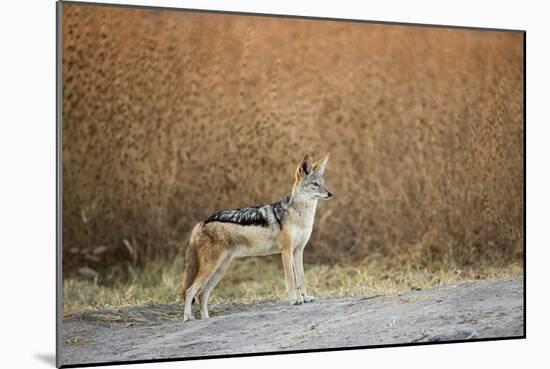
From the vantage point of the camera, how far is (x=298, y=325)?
751cm

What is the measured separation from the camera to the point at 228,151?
923cm

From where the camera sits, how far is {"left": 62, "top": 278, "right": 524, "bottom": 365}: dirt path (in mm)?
7191

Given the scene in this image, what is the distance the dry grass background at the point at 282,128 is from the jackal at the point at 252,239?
4.47ft

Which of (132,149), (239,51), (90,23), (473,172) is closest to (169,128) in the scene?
(132,149)

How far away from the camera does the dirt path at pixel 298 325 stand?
23.6 ft

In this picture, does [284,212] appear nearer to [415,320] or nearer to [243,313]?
[243,313]

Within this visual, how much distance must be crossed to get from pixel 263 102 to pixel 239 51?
532 mm

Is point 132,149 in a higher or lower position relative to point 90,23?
lower

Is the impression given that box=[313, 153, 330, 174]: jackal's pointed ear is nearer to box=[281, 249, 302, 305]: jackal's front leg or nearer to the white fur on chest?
the white fur on chest

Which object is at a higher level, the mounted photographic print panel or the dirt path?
the mounted photographic print panel

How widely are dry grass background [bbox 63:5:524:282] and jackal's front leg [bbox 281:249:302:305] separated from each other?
1797mm

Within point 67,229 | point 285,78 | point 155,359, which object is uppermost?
point 285,78

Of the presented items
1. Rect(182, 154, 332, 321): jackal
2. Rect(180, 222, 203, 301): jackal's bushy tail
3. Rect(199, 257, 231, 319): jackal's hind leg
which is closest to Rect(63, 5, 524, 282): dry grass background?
Rect(180, 222, 203, 301): jackal's bushy tail

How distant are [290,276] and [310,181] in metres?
0.80
